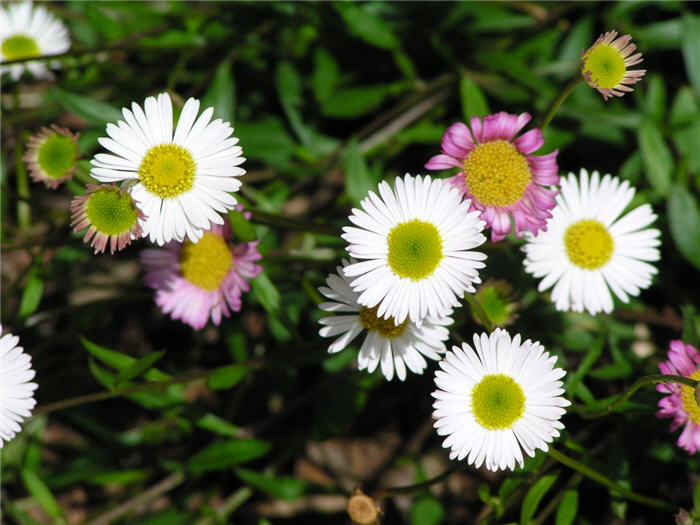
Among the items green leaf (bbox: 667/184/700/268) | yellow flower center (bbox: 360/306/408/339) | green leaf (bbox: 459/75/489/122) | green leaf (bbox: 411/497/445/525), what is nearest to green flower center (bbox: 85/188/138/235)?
yellow flower center (bbox: 360/306/408/339)

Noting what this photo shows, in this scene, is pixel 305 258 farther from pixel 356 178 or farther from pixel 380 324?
pixel 380 324

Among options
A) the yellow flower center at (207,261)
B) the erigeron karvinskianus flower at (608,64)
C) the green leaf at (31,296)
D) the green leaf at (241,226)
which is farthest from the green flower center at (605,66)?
the green leaf at (31,296)

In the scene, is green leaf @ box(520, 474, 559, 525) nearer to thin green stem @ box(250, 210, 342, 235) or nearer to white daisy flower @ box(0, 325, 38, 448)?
thin green stem @ box(250, 210, 342, 235)

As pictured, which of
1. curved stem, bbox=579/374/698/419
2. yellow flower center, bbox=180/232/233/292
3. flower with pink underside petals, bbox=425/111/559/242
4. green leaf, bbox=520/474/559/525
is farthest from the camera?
yellow flower center, bbox=180/232/233/292

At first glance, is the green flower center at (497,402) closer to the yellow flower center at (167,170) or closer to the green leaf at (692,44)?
the yellow flower center at (167,170)

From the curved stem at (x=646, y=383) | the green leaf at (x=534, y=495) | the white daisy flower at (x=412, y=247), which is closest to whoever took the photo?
the curved stem at (x=646, y=383)

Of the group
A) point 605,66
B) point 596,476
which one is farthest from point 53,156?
point 596,476
